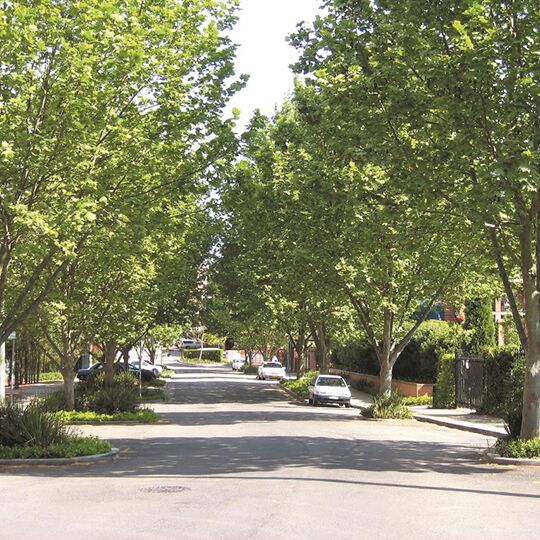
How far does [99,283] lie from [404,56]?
1473 centimetres

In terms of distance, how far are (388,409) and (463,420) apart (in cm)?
261

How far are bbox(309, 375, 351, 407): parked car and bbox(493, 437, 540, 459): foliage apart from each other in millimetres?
18598

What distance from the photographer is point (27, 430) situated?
14.0 meters

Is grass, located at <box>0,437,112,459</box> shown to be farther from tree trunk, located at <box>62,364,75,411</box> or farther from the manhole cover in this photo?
tree trunk, located at <box>62,364,75,411</box>

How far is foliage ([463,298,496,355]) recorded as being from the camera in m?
31.9

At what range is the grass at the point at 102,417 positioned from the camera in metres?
23.5

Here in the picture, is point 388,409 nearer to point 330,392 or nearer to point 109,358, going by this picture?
point 330,392

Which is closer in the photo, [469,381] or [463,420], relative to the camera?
[463,420]

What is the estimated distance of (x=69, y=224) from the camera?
12.1 metres

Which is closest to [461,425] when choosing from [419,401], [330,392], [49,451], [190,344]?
[419,401]

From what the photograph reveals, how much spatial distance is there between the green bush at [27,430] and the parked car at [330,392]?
63.7 feet

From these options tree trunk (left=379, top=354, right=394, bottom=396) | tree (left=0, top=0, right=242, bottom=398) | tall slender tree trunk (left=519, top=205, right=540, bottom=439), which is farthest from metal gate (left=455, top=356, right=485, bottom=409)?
tree (left=0, top=0, right=242, bottom=398)

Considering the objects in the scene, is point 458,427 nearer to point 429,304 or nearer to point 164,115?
point 429,304

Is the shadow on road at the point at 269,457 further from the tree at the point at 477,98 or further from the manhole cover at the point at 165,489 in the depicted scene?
the tree at the point at 477,98
